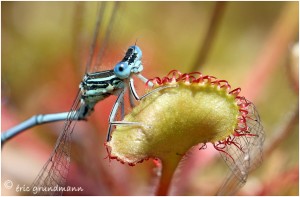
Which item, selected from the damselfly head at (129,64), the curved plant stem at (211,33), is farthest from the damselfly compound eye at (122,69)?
the curved plant stem at (211,33)

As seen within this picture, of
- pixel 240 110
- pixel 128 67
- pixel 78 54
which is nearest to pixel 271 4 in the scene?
pixel 78 54

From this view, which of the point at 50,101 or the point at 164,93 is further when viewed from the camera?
the point at 50,101

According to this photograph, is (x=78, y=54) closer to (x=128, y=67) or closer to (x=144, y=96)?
(x=128, y=67)

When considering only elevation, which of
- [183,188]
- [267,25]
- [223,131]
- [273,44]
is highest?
[267,25]

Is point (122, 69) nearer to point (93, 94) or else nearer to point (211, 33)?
point (93, 94)

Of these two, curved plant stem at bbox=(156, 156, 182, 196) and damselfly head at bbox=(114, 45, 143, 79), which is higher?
damselfly head at bbox=(114, 45, 143, 79)

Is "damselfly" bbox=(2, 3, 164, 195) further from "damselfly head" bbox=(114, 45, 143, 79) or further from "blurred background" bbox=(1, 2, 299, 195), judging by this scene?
"blurred background" bbox=(1, 2, 299, 195)

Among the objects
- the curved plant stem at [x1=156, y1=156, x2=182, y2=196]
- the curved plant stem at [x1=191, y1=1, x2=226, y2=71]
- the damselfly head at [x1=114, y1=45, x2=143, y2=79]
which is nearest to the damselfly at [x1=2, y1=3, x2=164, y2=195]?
the damselfly head at [x1=114, y1=45, x2=143, y2=79]

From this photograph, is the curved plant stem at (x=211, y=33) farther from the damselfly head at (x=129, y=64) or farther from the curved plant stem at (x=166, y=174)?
the curved plant stem at (x=166, y=174)
